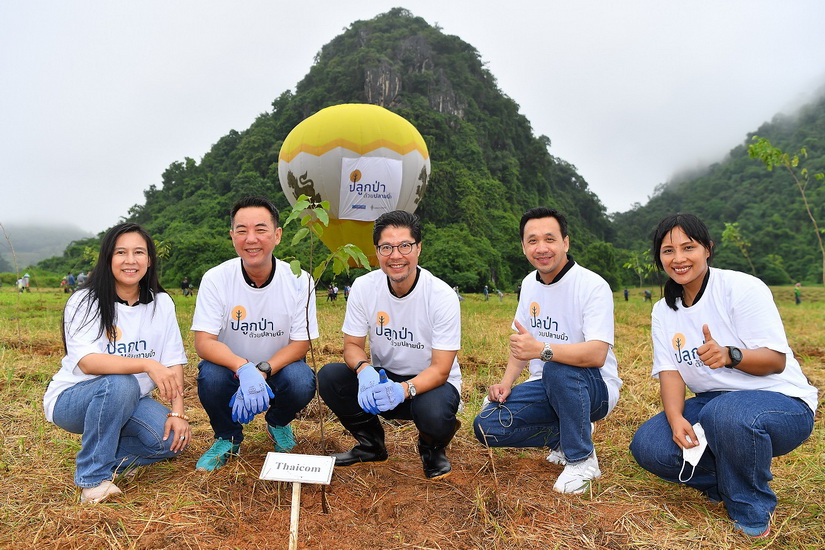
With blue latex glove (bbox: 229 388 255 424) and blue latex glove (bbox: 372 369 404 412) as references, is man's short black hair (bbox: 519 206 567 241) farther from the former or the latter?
blue latex glove (bbox: 229 388 255 424)

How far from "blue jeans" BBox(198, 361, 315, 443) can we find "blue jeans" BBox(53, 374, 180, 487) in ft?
0.88

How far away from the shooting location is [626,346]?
6.54 metres

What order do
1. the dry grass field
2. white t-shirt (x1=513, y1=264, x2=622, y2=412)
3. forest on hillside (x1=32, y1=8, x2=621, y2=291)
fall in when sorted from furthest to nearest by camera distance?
forest on hillside (x1=32, y1=8, x2=621, y2=291) < white t-shirt (x1=513, y1=264, x2=622, y2=412) < the dry grass field

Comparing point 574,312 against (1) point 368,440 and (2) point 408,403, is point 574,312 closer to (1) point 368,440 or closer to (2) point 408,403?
(2) point 408,403

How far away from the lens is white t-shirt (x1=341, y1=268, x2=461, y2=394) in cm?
283

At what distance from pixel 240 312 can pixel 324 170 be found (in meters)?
8.10

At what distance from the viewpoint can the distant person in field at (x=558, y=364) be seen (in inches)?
104

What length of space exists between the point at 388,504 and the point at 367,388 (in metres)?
0.58

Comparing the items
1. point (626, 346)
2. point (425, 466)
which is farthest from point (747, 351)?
point (626, 346)

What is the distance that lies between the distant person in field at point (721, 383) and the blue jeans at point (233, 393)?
193 cm

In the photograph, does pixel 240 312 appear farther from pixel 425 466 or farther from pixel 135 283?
pixel 425 466

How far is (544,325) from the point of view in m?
3.02

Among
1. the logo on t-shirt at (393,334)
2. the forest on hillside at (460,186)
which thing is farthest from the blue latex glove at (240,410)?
the forest on hillside at (460,186)

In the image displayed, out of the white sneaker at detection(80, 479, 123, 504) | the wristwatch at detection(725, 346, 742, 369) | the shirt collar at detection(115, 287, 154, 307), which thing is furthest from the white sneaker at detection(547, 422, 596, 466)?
the shirt collar at detection(115, 287, 154, 307)
